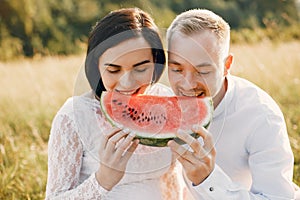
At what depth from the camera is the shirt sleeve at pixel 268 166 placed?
8.32 ft

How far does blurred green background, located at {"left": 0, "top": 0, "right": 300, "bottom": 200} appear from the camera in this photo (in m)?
4.56

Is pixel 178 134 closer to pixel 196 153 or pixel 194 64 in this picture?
pixel 196 153

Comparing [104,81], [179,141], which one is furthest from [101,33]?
[179,141]

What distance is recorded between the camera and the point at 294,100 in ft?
23.0

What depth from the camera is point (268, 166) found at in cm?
259

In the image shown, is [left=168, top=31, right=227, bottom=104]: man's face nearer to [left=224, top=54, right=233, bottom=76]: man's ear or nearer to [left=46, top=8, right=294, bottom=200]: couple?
[left=46, top=8, right=294, bottom=200]: couple

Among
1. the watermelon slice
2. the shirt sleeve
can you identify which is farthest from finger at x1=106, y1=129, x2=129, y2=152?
the shirt sleeve

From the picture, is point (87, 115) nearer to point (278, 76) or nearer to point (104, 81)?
point (104, 81)

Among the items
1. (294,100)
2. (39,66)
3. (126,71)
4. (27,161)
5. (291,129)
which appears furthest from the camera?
(39,66)

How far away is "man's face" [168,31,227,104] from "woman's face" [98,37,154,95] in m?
0.13

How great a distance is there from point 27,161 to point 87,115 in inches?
86.5

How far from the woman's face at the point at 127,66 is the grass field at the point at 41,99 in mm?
247

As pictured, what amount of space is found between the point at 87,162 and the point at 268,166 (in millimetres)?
864

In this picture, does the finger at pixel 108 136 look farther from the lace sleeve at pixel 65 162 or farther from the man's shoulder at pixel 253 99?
the man's shoulder at pixel 253 99
